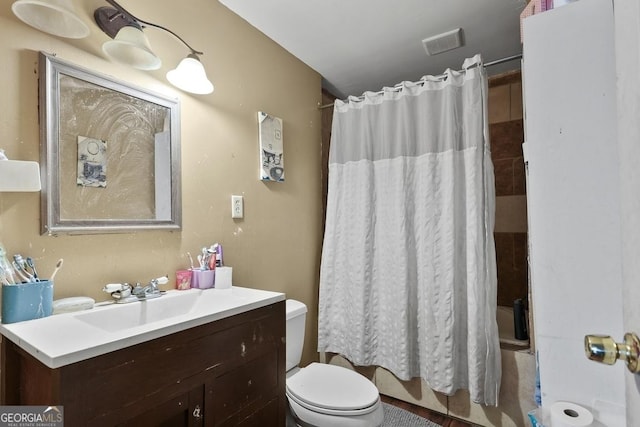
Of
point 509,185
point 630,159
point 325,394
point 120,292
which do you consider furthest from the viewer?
point 509,185

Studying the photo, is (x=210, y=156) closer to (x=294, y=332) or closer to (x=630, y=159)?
(x=294, y=332)

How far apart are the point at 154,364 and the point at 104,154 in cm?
78

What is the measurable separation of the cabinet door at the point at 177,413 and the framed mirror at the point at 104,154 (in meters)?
0.64

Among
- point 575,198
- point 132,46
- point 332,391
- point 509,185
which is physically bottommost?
point 332,391

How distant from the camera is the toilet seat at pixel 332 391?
1278 millimetres

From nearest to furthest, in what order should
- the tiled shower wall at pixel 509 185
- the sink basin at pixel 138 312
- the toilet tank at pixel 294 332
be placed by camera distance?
the sink basin at pixel 138 312 < the toilet tank at pixel 294 332 < the tiled shower wall at pixel 509 185

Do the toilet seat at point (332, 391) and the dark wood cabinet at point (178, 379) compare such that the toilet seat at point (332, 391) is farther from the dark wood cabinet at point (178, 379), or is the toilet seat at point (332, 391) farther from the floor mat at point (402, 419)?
the floor mat at point (402, 419)

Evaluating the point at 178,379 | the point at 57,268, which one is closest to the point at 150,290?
the point at 57,268

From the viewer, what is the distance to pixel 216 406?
927 millimetres

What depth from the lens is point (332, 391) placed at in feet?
4.60

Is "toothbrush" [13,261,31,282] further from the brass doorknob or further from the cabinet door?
the brass doorknob

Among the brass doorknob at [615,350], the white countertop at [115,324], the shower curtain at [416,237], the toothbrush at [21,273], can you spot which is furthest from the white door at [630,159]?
the toothbrush at [21,273]

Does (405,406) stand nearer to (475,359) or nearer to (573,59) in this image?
(475,359)

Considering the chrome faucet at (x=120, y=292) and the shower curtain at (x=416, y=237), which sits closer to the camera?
the chrome faucet at (x=120, y=292)
